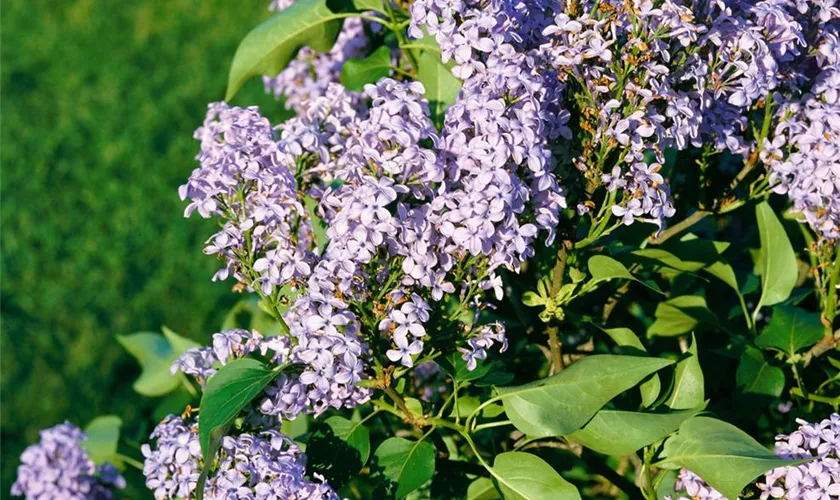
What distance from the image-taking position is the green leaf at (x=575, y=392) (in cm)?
124

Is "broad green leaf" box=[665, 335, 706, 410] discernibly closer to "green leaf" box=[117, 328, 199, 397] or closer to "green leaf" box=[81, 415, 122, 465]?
"green leaf" box=[117, 328, 199, 397]

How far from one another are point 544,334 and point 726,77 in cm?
51

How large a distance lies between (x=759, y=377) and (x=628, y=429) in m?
0.39

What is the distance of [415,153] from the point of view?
1.21 meters

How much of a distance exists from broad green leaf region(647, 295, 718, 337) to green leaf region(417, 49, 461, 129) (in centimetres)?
50

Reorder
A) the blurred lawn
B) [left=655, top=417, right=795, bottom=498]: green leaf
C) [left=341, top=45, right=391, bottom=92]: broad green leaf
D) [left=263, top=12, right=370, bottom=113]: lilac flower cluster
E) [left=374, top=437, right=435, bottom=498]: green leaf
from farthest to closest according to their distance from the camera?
the blurred lawn
[left=263, top=12, right=370, bottom=113]: lilac flower cluster
[left=341, top=45, right=391, bottom=92]: broad green leaf
[left=374, top=437, right=435, bottom=498]: green leaf
[left=655, top=417, right=795, bottom=498]: green leaf

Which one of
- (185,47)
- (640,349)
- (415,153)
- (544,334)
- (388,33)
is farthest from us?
(185,47)

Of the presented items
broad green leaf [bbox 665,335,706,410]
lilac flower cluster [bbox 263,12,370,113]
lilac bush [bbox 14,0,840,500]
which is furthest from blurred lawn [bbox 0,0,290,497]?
broad green leaf [bbox 665,335,706,410]

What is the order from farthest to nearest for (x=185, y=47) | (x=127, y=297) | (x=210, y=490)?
1. (x=185, y=47)
2. (x=127, y=297)
3. (x=210, y=490)

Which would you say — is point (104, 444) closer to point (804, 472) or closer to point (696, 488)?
point (696, 488)

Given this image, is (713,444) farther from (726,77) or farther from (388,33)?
(388,33)

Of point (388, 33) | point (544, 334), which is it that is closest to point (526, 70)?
point (544, 334)

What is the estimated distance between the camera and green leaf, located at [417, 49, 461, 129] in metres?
1.66

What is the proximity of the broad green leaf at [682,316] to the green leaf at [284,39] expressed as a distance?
0.76 m
